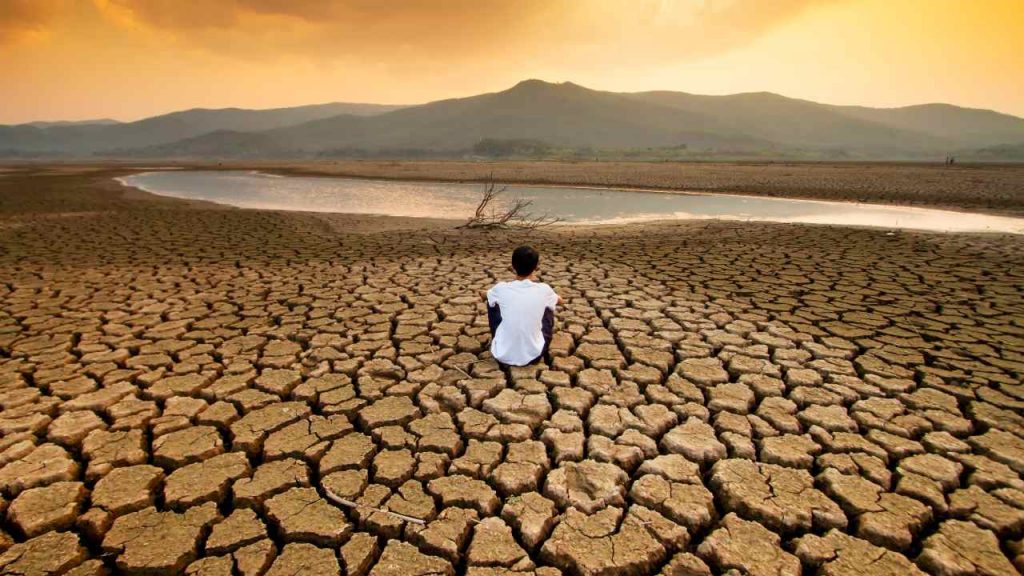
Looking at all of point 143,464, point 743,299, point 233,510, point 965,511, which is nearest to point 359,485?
point 233,510

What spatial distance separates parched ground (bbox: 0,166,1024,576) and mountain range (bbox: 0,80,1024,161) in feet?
296

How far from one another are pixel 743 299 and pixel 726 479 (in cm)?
307

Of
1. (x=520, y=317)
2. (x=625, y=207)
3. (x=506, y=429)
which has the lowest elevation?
(x=506, y=429)

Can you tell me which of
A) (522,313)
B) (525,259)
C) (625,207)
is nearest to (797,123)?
(625,207)

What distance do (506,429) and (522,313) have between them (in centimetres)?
84

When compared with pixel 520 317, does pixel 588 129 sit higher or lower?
higher

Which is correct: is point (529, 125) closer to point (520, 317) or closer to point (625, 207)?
point (625, 207)

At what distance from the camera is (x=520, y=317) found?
306 cm

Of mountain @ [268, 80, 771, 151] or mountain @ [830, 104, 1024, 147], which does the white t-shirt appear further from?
mountain @ [830, 104, 1024, 147]

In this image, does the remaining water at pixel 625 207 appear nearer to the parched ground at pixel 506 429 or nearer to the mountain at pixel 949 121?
the parched ground at pixel 506 429

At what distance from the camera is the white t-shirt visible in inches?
119

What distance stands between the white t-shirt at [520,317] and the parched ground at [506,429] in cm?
14

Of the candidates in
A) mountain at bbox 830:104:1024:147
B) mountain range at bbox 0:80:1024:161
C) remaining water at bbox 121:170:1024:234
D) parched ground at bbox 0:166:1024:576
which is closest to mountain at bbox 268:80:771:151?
mountain range at bbox 0:80:1024:161

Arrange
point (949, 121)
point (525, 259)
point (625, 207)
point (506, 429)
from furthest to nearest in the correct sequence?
point (949, 121), point (625, 207), point (525, 259), point (506, 429)
